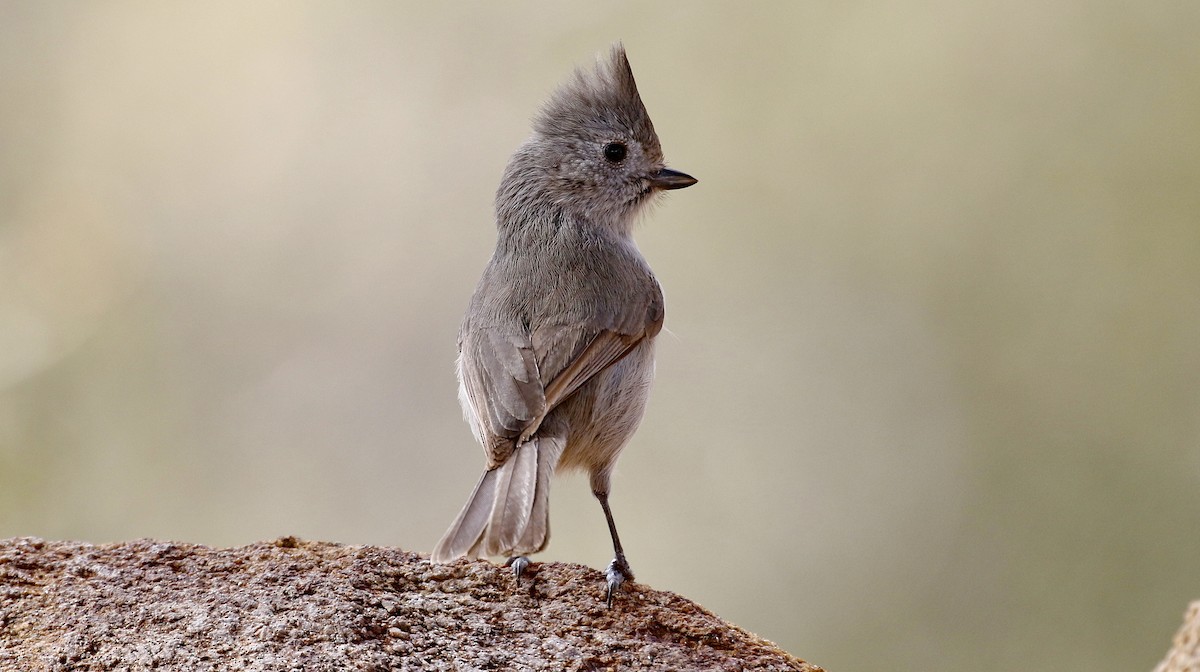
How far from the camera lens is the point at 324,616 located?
293 cm

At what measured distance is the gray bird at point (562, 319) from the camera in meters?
3.52

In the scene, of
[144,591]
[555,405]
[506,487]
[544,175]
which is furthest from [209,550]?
[544,175]

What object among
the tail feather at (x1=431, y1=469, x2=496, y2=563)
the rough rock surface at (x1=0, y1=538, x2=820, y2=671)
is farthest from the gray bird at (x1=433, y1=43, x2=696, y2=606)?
the rough rock surface at (x1=0, y1=538, x2=820, y2=671)

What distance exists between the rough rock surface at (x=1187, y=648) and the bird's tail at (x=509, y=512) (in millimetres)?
1594

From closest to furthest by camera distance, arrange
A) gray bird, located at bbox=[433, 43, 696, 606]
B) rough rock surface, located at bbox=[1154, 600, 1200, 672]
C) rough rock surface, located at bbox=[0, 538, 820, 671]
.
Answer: rough rock surface, located at bbox=[1154, 600, 1200, 672] < rough rock surface, located at bbox=[0, 538, 820, 671] < gray bird, located at bbox=[433, 43, 696, 606]

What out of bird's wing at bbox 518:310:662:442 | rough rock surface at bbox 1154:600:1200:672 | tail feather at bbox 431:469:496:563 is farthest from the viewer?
bird's wing at bbox 518:310:662:442

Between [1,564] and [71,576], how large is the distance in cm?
23

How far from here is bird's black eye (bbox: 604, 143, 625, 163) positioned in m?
4.92

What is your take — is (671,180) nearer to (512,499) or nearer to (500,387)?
(500,387)

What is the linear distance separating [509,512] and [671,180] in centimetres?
202

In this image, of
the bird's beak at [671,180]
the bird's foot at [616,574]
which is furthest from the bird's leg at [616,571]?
the bird's beak at [671,180]

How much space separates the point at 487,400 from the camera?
387cm

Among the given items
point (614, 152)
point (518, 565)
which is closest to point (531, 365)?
point (518, 565)

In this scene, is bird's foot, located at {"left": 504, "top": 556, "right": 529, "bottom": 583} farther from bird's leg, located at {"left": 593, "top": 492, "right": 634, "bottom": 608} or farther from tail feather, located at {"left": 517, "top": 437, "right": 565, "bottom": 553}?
bird's leg, located at {"left": 593, "top": 492, "right": 634, "bottom": 608}
